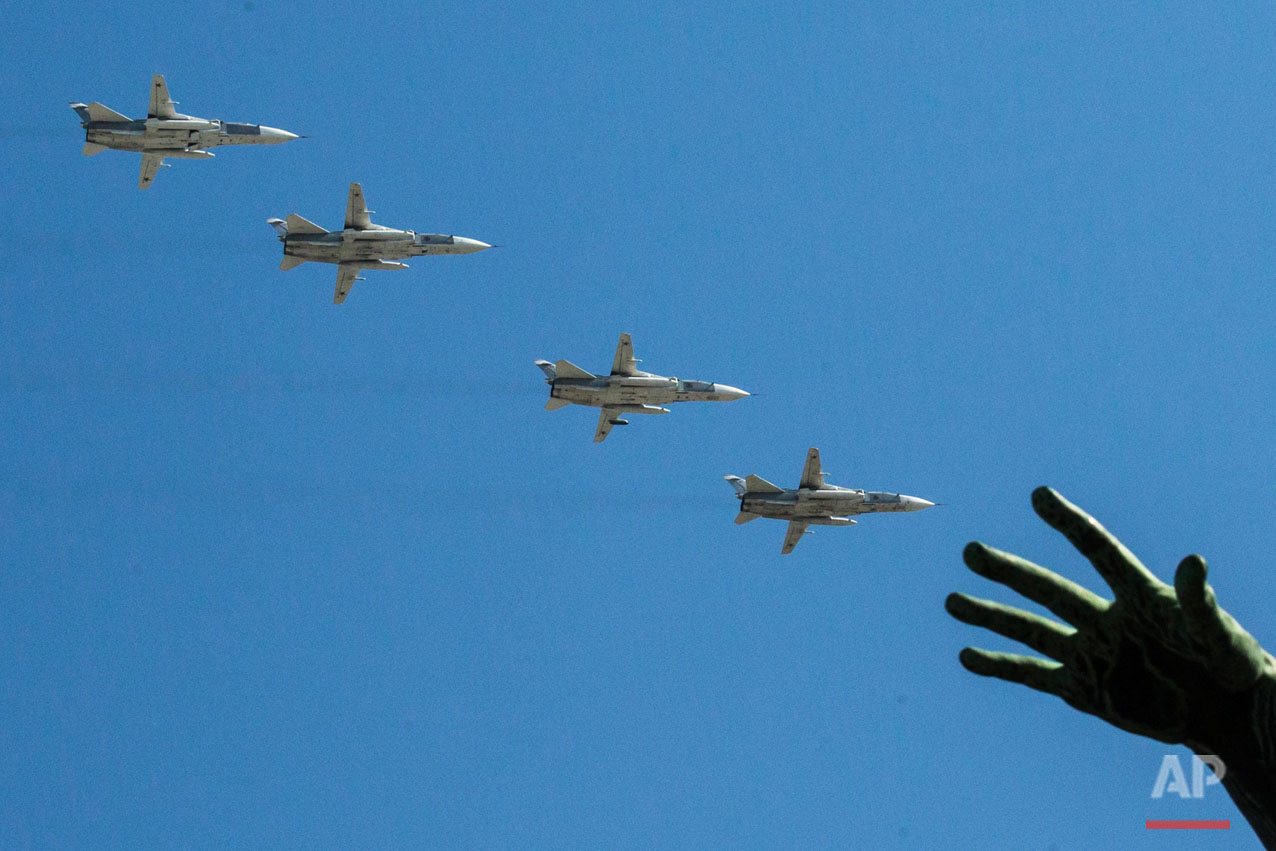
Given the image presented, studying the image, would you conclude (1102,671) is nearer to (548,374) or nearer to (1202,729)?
(1202,729)

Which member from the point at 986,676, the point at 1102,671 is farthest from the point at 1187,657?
the point at 986,676

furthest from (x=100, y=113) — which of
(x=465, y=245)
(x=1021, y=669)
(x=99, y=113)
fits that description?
(x=1021, y=669)

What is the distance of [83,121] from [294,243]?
15566 millimetres

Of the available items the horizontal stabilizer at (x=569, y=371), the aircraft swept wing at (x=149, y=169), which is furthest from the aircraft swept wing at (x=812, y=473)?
the aircraft swept wing at (x=149, y=169)

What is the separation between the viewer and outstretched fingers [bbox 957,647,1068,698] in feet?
50.9

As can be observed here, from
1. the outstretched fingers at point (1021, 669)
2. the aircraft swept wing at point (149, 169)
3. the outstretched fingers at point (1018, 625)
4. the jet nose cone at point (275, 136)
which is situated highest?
the jet nose cone at point (275, 136)

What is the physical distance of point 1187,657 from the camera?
15.1m

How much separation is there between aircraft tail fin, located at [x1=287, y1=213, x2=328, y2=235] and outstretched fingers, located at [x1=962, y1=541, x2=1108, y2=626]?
86.1 meters

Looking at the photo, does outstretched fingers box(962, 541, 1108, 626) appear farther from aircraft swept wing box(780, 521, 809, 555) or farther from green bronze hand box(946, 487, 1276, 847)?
aircraft swept wing box(780, 521, 809, 555)

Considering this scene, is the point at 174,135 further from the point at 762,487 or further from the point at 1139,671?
the point at 1139,671

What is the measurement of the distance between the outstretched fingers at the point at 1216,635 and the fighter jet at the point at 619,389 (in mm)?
82883

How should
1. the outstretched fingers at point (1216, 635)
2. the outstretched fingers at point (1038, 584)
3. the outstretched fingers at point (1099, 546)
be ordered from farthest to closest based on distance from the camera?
the outstretched fingers at point (1038, 584) < the outstretched fingers at point (1099, 546) < the outstretched fingers at point (1216, 635)

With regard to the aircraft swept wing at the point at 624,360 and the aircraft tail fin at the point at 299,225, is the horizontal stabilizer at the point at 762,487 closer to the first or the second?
the aircraft swept wing at the point at 624,360

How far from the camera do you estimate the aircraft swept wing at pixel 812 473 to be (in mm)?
104312
